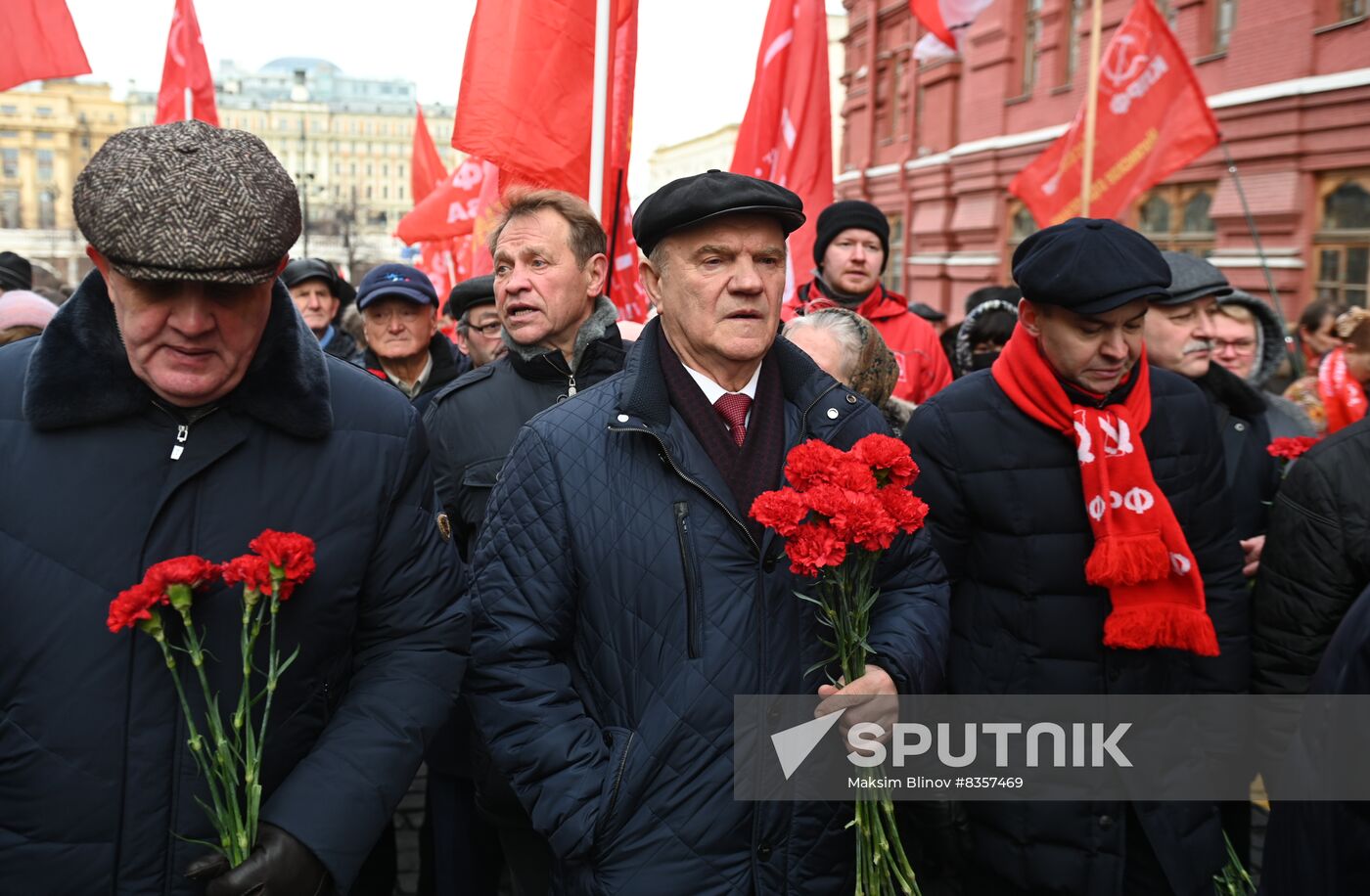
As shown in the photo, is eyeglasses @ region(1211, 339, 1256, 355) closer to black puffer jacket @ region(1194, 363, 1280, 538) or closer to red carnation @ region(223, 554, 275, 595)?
black puffer jacket @ region(1194, 363, 1280, 538)

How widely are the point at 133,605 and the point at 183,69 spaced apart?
683 centimetres

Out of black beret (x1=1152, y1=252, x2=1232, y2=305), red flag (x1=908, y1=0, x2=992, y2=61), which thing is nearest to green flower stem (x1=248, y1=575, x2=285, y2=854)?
black beret (x1=1152, y1=252, x2=1232, y2=305)

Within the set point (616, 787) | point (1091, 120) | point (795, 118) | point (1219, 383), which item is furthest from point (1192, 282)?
point (1091, 120)

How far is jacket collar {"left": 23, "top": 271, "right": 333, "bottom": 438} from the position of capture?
1.84 metres

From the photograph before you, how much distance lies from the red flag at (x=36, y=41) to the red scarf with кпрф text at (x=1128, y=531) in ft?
14.2

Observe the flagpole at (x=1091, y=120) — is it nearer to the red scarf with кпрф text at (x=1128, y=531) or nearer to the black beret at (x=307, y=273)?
the red scarf with кпрф text at (x=1128, y=531)

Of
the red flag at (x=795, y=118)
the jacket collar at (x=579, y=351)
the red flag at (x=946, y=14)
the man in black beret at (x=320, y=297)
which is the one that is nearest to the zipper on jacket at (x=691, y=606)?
the jacket collar at (x=579, y=351)

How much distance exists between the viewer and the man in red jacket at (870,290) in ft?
17.0

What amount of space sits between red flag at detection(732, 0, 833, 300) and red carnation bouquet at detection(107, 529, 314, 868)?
4637 millimetres

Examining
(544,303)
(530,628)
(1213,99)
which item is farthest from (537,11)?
(1213,99)

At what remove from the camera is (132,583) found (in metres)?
1.84

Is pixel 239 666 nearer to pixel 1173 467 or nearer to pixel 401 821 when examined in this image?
pixel 1173 467

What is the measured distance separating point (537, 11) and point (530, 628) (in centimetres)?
339

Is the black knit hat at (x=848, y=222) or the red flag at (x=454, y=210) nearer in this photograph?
the black knit hat at (x=848, y=222)
